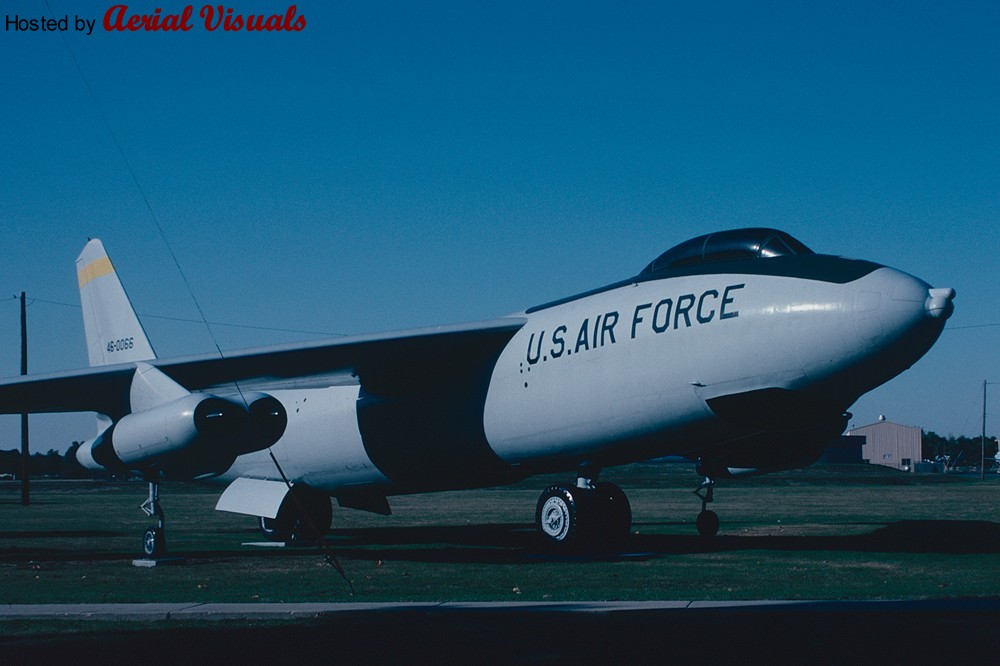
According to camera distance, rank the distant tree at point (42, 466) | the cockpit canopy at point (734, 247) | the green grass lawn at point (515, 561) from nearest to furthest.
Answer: the green grass lawn at point (515, 561) < the cockpit canopy at point (734, 247) < the distant tree at point (42, 466)

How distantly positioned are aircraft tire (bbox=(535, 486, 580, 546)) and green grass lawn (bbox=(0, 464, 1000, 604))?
0.31m

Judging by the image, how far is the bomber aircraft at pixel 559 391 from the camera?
13.0m

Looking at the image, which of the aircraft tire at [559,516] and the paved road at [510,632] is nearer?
the paved road at [510,632]

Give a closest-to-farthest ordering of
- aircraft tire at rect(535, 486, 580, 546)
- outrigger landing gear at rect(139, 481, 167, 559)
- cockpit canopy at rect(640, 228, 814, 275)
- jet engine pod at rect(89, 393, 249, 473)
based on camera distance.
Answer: cockpit canopy at rect(640, 228, 814, 275) → aircraft tire at rect(535, 486, 580, 546) → jet engine pod at rect(89, 393, 249, 473) → outrigger landing gear at rect(139, 481, 167, 559)

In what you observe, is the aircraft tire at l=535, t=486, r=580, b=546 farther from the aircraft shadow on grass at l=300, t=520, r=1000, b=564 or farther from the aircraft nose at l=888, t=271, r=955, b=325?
the aircraft nose at l=888, t=271, r=955, b=325

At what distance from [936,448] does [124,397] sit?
171611 mm

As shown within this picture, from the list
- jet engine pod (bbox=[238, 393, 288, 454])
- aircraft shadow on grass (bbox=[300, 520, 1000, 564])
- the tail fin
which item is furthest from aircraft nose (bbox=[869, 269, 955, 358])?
the tail fin

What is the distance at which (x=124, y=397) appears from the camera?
1994cm

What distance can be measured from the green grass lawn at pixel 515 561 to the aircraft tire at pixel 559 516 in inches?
12.3

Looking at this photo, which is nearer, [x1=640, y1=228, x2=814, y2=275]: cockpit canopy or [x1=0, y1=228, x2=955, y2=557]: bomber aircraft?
[x1=0, y1=228, x2=955, y2=557]: bomber aircraft

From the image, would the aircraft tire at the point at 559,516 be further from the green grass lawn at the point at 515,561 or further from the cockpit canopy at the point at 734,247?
the cockpit canopy at the point at 734,247

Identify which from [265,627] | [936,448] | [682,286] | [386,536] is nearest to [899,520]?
[386,536]

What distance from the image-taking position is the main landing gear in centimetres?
1554

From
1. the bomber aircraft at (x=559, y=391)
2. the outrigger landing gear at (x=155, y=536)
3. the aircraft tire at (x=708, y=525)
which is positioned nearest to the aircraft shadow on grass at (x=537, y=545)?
the aircraft tire at (x=708, y=525)
